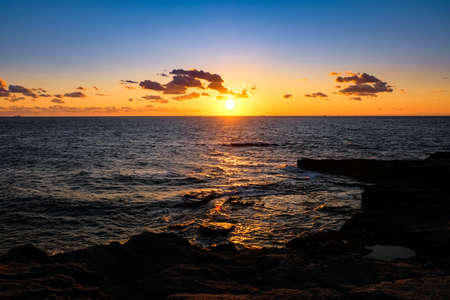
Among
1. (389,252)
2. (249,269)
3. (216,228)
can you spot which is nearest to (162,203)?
(216,228)

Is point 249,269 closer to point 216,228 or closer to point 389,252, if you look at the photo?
point 389,252

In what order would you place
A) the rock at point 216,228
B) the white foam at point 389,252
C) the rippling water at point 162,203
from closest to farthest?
the white foam at point 389,252
the rock at point 216,228
the rippling water at point 162,203

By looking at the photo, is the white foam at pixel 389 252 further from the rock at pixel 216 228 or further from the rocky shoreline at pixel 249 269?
the rock at pixel 216 228

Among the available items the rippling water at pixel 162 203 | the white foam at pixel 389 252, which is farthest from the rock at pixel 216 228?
the white foam at pixel 389 252

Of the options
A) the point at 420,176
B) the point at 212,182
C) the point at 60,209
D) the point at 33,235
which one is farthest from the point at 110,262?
the point at 420,176

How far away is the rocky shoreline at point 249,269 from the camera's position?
21.3 ft

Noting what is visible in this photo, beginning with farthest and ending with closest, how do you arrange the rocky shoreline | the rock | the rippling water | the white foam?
the rippling water → the rock → the white foam → the rocky shoreline

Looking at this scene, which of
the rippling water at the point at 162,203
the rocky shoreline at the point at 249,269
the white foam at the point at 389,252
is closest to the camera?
the rocky shoreline at the point at 249,269

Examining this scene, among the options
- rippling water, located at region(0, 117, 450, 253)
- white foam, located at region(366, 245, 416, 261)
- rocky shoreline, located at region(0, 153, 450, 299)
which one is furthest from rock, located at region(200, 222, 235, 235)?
white foam, located at region(366, 245, 416, 261)

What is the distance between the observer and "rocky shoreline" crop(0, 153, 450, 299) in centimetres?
650

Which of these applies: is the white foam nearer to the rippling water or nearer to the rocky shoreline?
the rocky shoreline

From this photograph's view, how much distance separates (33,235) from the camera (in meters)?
14.9

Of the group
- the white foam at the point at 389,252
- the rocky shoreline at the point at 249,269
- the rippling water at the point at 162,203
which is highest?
the rocky shoreline at the point at 249,269

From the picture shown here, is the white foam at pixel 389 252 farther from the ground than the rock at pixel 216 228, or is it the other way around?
the white foam at pixel 389 252
